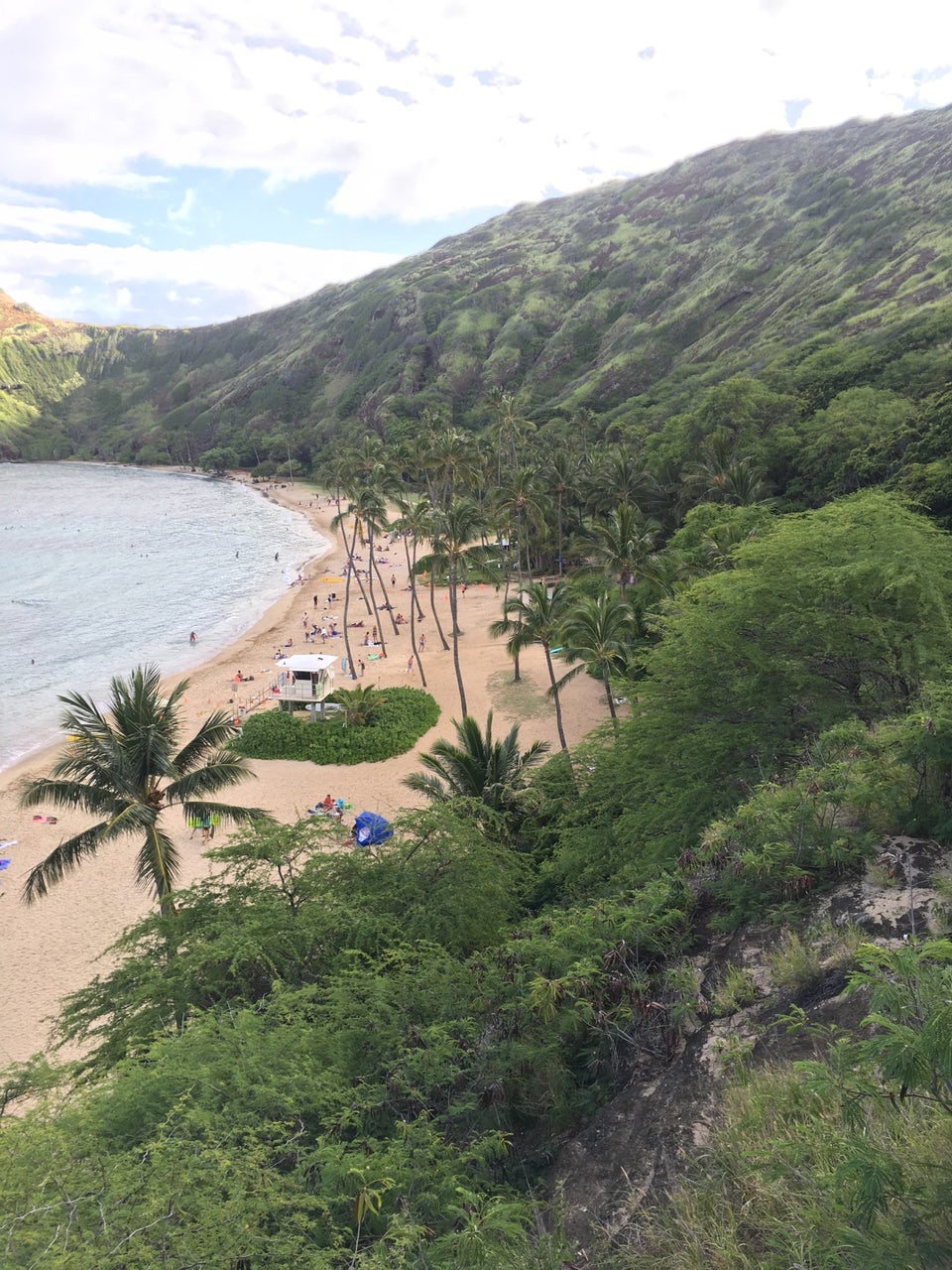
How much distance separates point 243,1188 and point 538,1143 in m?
3.41

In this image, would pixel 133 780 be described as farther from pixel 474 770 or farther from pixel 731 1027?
pixel 731 1027

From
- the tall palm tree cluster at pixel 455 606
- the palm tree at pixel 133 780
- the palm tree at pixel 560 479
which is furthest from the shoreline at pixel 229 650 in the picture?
the palm tree at pixel 560 479

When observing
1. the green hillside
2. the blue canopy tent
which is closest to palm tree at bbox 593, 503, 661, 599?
the blue canopy tent

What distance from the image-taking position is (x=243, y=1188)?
654 cm

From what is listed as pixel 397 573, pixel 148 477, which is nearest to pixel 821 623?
pixel 397 573

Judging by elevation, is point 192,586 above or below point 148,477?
below

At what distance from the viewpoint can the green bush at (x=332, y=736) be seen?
32094 millimetres

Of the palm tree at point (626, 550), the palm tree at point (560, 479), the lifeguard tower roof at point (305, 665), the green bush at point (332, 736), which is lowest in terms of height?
the green bush at point (332, 736)

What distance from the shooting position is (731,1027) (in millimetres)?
7824

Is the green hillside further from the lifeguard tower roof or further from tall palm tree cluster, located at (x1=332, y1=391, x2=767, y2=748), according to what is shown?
the lifeguard tower roof

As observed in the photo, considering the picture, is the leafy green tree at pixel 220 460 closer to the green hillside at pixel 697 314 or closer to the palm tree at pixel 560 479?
the green hillside at pixel 697 314

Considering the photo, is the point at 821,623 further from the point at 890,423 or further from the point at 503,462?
the point at 503,462

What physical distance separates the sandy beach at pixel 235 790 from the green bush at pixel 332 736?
0.63 metres

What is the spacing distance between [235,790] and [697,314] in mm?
128429
